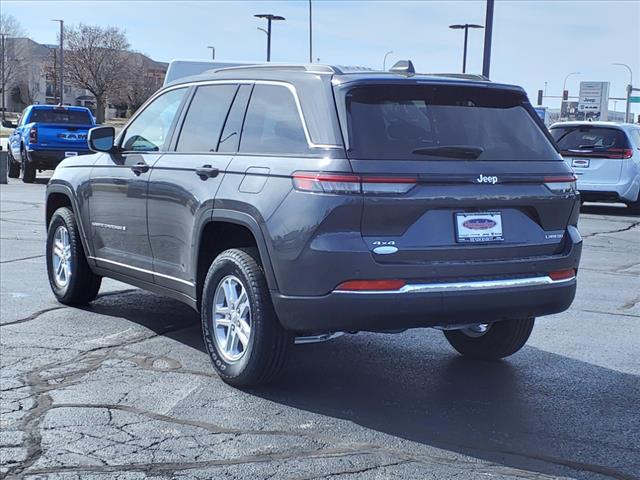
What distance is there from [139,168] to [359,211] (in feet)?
7.55

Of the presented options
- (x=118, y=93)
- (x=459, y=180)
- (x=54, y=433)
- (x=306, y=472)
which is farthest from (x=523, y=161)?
(x=118, y=93)

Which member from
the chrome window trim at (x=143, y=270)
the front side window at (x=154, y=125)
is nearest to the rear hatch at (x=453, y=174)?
the chrome window trim at (x=143, y=270)

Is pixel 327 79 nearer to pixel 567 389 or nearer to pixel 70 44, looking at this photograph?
pixel 567 389

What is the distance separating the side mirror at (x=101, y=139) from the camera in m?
6.84

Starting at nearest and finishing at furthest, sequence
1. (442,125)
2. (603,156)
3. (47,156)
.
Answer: (442,125) → (603,156) → (47,156)

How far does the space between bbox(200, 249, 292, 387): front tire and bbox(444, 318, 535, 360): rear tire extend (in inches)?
62.2

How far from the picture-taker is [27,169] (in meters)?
22.7

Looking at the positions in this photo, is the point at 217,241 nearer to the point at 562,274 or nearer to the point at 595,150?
the point at 562,274

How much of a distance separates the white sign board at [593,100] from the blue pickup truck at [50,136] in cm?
6254

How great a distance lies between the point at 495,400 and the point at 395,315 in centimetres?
96

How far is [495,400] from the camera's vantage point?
5.23 meters

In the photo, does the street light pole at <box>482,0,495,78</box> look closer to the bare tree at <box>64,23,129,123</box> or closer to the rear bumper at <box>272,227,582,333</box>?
the rear bumper at <box>272,227,582,333</box>

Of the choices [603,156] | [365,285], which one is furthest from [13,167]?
[365,285]

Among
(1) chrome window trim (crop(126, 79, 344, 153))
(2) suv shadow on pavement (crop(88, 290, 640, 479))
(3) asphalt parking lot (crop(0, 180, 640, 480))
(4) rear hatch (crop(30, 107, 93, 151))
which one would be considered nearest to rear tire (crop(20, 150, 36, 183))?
(4) rear hatch (crop(30, 107, 93, 151))
